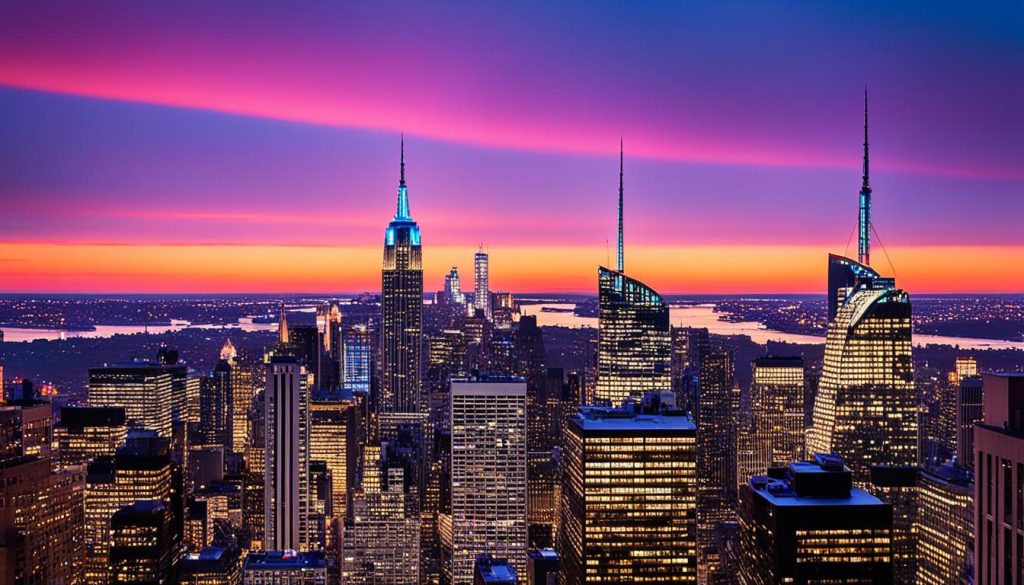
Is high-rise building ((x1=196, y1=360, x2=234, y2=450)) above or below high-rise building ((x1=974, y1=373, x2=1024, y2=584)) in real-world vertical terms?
below

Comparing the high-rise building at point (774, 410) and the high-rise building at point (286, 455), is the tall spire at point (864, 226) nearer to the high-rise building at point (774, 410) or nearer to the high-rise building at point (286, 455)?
the high-rise building at point (774, 410)

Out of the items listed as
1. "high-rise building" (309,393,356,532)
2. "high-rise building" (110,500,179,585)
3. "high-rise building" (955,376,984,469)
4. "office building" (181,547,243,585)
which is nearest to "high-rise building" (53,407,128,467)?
"high-rise building" (110,500,179,585)

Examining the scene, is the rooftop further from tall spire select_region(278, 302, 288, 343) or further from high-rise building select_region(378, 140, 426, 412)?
high-rise building select_region(378, 140, 426, 412)

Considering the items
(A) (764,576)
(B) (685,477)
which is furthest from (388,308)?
(A) (764,576)

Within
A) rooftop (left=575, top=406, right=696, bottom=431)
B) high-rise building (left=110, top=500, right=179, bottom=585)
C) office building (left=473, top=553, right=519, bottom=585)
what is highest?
rooftop (left=575, top=406, right=696, bottom=431)

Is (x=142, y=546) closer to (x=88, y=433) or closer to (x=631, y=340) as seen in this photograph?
(x=88, y=433)

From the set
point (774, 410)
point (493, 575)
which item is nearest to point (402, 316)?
point (774, 410)
